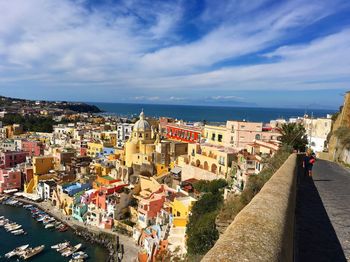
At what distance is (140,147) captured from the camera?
1475 inches

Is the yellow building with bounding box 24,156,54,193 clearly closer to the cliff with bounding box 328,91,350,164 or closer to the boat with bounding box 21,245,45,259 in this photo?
the boat with bounding box 21,245,45,259

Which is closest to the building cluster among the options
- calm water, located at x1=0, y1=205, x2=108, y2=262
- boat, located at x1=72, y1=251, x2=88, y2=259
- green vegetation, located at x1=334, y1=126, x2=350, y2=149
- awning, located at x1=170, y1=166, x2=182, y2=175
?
awning, located at x1=170, y1=166, x2=182, y2=175

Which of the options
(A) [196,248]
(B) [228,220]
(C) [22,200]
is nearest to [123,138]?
(C) [22,200]

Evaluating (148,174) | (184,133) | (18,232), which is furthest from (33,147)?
(148,174)

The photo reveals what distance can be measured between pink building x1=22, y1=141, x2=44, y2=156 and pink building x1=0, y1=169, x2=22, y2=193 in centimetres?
1111

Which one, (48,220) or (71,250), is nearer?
(71,250)

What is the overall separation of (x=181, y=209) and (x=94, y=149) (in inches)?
1121

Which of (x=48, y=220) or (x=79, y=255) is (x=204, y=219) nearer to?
(x=79, y=255)

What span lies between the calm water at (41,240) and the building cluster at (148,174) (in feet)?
9.47

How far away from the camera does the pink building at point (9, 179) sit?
40.7 metres

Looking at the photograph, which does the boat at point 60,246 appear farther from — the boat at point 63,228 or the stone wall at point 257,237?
the stone wall at point 257,237

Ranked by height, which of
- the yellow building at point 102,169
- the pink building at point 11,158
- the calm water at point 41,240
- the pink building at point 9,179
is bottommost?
the calm water at point 41,240

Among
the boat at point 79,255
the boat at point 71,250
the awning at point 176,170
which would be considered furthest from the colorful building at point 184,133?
the boat at point 79,255

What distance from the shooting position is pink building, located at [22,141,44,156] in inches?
2082
